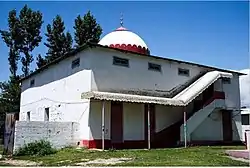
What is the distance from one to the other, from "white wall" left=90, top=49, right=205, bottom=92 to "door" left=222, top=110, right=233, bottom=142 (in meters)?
4.34

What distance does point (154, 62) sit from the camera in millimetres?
21219

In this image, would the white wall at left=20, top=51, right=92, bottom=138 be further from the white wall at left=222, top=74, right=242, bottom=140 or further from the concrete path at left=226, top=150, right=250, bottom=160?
the white wall at left=222, top=74, right=242, bottom=140

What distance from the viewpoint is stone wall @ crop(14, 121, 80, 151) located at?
1564cm

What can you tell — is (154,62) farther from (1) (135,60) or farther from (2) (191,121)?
(2) (191,121)

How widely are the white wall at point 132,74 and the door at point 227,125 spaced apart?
4340mm

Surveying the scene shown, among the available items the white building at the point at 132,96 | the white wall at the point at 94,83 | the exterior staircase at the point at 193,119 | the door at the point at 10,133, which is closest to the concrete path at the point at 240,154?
the white building at the point at 132,96

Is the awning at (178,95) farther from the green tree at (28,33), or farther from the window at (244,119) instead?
the green tree at (28,33)

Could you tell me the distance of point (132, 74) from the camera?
19.7 metres

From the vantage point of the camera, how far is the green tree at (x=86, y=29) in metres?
34.8

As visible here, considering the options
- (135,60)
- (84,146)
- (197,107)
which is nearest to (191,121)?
(197,107)

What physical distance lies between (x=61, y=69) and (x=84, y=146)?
20.8 feet

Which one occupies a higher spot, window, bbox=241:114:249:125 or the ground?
window, bbox=241:114:249:125

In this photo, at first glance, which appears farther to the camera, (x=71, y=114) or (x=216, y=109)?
(x=216, y=109)

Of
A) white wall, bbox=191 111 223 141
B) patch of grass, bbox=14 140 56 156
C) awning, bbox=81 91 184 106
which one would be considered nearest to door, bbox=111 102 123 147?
awning, bbox=81 91 184 106
